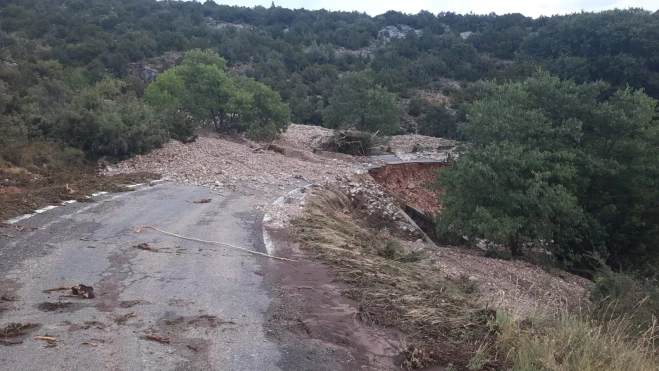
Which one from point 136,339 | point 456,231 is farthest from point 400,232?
point 136,339

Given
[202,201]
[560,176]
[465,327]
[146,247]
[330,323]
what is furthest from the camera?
[560,176]

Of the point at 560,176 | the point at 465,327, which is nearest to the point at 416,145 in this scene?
the point at 560,176

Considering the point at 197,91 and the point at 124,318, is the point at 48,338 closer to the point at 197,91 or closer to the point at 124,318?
the point at 124,318

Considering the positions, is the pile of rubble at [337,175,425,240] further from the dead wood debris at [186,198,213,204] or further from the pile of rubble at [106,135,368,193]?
the dead wood debris at [186,198,213,204]

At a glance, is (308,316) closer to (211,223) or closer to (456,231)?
(211,223)

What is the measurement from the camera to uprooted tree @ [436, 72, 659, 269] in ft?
48.9

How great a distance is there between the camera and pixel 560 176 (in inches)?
597

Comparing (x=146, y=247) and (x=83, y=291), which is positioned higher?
(x=83, y=291)

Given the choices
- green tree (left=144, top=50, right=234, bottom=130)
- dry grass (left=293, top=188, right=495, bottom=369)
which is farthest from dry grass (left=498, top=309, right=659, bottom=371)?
green tree (left=144, top=50, right=234, bottom=130)

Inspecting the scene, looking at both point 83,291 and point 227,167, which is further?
point 227,167

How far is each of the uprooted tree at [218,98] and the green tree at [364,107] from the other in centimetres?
578

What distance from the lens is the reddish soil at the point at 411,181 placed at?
83.3 feet

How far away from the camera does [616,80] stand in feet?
135

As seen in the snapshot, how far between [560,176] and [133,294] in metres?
12.2
